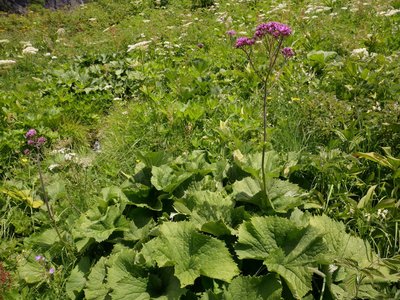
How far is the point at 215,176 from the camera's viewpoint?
116 inches

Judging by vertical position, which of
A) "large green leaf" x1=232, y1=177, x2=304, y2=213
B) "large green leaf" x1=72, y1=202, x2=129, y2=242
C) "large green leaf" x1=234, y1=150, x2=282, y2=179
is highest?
"large green leaf" x1=234, y1=150, x2=282, y2=179

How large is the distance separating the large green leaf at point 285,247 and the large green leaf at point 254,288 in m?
0.07

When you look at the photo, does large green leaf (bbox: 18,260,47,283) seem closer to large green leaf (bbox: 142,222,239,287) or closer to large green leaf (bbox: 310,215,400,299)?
large green leaf (bbox: 142,222,239,287)

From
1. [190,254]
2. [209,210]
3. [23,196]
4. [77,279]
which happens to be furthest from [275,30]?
[23,196]

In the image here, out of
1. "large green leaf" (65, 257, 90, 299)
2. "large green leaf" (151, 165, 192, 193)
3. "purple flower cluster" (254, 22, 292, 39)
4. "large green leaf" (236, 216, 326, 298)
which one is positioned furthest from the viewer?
"large green leaf" (151, 165, 192, 193)

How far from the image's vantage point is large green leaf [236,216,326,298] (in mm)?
1938

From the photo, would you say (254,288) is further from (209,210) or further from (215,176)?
(215,176)

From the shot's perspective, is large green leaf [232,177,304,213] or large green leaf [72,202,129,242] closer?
large green leaf [232,177,304,213]

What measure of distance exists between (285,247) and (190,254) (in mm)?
562

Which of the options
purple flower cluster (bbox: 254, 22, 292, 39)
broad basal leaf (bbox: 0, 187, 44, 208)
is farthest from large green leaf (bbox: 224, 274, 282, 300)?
broad basal leaf (bbox: 0, 187, 44, 208)

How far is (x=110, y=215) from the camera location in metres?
2.65

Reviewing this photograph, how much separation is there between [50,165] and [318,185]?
2.73 metres

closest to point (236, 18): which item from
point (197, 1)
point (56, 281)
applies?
point (197, 1)

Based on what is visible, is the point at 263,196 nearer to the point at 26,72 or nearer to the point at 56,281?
the point at 56,281
